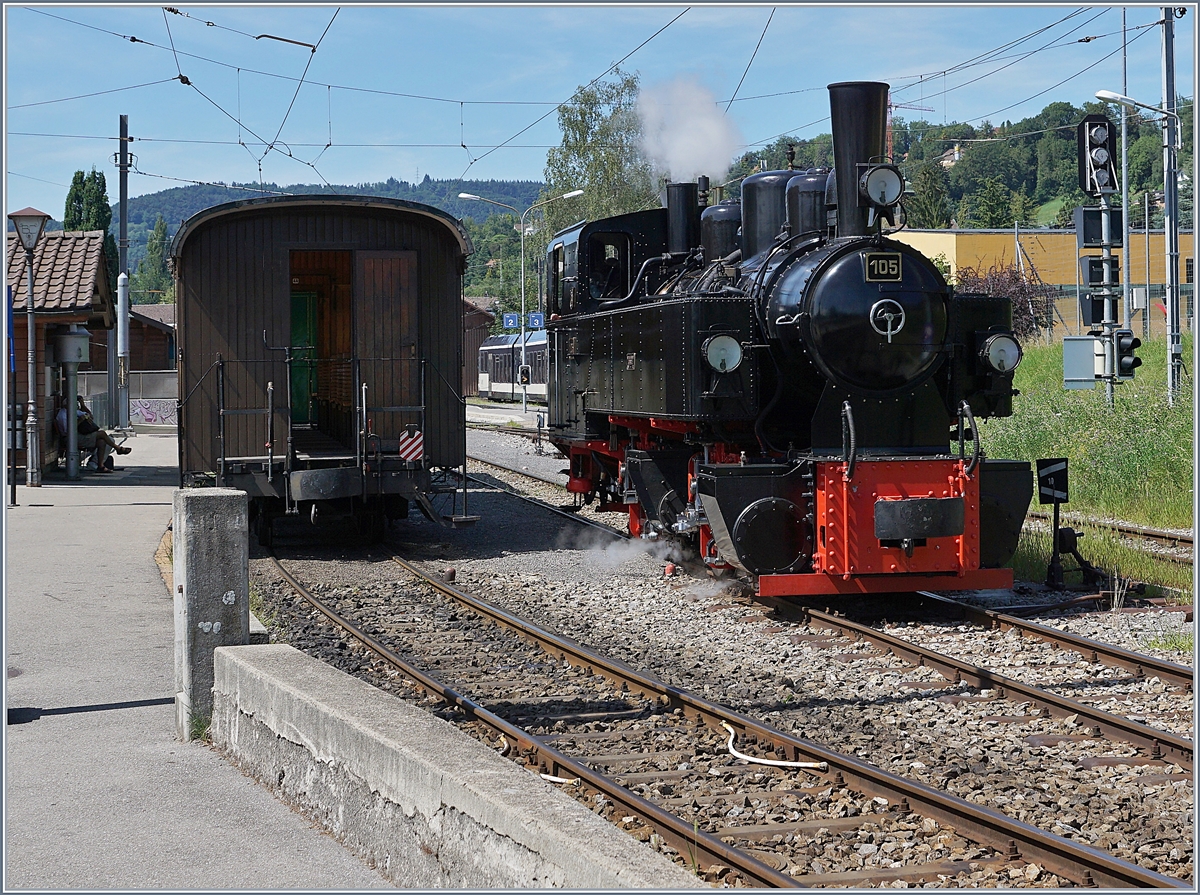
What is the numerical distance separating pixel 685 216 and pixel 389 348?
3.26 m

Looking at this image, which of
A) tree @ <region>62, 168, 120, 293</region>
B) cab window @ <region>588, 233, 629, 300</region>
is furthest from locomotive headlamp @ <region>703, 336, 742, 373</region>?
tree @ <region>62, 168, 120, 293</region>

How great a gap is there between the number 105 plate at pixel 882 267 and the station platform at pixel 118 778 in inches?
210

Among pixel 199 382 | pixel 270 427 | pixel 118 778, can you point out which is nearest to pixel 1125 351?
pixel 270 427

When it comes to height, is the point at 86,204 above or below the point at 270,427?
above

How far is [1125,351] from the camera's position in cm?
1227

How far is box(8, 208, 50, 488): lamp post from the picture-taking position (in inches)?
668

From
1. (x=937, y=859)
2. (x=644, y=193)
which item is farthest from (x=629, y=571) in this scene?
(x=644, y=193)

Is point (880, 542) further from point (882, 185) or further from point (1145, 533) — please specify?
point (1145, 533)

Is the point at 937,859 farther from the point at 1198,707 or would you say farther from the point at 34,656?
the point at 34,656

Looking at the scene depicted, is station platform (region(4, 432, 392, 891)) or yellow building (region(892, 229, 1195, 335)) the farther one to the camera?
yellow building (region(892, 229, 1195, 335))

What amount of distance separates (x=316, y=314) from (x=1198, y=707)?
15856mm

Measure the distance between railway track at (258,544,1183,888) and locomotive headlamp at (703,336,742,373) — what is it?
7.76 ft

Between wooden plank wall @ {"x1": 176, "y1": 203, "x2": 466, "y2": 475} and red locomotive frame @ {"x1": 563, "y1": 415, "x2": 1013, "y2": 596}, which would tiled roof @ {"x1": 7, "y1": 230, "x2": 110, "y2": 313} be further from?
red locomotive frame @ {"x1": 563, "y1": 415, "x2": 1013, "y2": 596}

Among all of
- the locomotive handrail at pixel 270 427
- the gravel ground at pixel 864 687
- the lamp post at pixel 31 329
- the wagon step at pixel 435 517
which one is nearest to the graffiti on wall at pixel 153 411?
the lamp post at pixel 31 329
